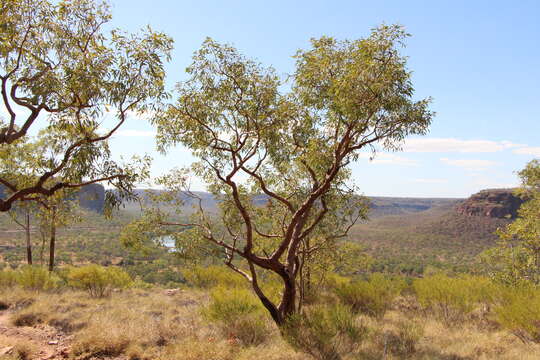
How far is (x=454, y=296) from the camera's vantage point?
12016mm

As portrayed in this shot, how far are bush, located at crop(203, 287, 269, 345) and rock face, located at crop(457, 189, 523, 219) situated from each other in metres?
72.5

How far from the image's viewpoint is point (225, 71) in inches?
320

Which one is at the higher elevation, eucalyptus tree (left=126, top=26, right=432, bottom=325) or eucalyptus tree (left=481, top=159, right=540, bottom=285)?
eucalyptus tree (left=126, top=26, right=432, bottom=325)

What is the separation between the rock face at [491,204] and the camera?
72.8 metres

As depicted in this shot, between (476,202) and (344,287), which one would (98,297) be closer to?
(344,287)

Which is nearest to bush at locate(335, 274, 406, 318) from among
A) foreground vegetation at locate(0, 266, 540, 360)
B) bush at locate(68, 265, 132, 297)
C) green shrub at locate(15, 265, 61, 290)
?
foreground vegetation at locate(0, 266, 540, 360)

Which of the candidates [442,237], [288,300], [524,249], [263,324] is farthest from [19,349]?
[442,237]

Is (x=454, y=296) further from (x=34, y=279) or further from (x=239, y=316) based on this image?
(x=34, y=279)

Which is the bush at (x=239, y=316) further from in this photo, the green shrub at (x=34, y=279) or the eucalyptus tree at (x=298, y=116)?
the green shrub at (x=34, y=279)

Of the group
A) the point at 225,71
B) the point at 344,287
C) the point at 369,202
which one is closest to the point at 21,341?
the point at 225,71

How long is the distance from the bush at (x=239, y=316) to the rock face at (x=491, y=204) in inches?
2856

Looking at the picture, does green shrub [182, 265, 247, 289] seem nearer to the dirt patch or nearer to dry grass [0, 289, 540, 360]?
dry grass [0, 289, 540, 360]

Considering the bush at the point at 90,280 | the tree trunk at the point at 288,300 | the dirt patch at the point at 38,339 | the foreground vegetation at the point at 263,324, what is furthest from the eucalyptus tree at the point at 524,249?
the bush at the point at 90,280

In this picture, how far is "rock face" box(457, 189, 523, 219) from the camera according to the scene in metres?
72.8
